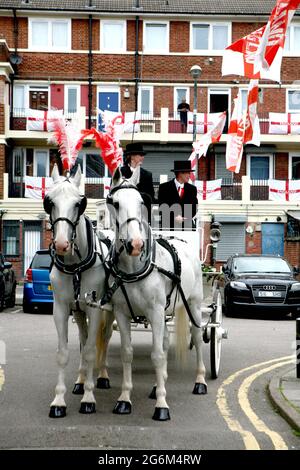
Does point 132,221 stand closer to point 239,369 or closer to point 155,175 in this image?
point 239,369

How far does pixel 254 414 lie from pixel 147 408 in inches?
46.6

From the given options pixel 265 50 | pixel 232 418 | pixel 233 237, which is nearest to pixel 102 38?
pixel 233 237

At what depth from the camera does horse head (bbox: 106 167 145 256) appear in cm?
663

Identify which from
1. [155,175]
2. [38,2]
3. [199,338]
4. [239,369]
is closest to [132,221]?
[199,338]

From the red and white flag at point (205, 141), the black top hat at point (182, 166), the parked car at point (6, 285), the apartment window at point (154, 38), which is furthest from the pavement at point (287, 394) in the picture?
the apartment window at point (154, 38)

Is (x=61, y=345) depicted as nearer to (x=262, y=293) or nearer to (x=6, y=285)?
(x=262, y=293)

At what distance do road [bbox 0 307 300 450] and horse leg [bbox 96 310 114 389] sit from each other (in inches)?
6.8

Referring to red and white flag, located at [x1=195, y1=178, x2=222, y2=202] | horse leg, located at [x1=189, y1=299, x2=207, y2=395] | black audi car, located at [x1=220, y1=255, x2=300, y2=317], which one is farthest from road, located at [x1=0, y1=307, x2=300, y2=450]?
red and white flag, located at [x1=195, y1=178, x2=222, y2=202]

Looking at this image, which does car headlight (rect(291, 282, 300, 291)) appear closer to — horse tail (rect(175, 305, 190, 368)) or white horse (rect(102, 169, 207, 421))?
horse tail (rect(175, 305, 190, 368))

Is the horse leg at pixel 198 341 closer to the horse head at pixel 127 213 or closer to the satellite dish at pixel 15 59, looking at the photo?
the horse head at pixel 127 213

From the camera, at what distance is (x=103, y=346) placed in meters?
8.79

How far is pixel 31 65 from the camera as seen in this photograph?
36.6 meters

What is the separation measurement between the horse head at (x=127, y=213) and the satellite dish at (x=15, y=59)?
100ft

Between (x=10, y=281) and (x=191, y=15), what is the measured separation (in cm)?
2117
